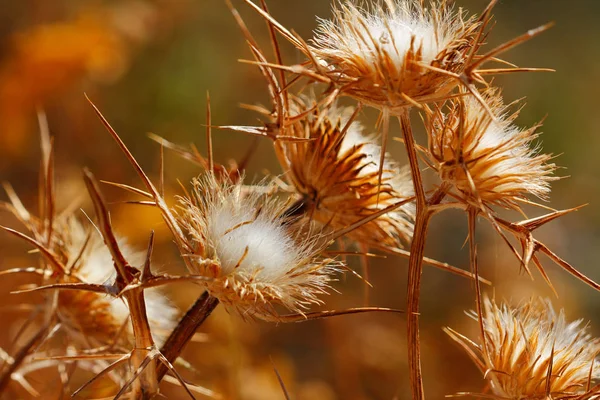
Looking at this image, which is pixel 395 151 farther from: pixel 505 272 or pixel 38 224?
pixel 38 224

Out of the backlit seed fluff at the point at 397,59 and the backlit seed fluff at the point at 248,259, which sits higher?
the backlit seed fluff at the point at 397,59

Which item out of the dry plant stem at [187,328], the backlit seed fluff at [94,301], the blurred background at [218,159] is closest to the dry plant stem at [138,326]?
the dry plant stem at [187,328]

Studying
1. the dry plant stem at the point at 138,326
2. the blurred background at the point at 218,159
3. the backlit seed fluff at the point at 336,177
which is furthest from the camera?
the blurred background at the point at 218,159

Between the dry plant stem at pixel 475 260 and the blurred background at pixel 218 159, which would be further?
the blurred background at pixel 218 159

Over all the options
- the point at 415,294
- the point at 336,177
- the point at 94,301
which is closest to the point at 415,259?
the point at 415,294

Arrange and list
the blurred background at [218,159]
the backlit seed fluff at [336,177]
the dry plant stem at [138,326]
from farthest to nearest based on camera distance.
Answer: the blurred background at [218,159] → the backlit seed fluff at [336,177] → the dry plant stem at [138,326]

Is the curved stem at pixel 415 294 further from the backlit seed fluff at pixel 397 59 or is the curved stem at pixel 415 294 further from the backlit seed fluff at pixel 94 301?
the backlit seed fluff at pixel 94 301

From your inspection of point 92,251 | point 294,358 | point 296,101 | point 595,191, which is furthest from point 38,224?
point 595,191
